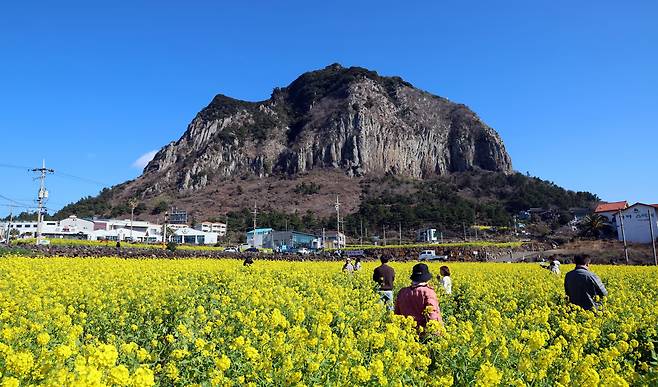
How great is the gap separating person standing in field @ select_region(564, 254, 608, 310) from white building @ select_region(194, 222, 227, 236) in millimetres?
100782

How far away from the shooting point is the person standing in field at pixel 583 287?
778 cm

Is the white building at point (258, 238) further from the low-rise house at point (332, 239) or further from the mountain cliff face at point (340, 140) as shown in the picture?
the mountain cliff face at point (340, 140)

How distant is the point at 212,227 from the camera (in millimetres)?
108250

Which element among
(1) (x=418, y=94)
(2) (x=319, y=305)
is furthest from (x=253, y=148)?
(2) (x=319, y=305)

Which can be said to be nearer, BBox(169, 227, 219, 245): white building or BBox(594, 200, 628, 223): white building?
BBox(594, 200, 628, 223): white building

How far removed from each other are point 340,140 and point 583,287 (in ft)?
516

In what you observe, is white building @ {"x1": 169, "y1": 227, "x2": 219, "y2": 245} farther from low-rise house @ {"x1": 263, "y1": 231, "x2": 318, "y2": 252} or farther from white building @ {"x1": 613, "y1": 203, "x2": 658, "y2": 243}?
white building @ {"x1": 613, "y1": 203, "x2": 658, "y2": 243}

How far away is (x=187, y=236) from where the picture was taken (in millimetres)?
88188

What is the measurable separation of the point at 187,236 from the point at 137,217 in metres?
46.3

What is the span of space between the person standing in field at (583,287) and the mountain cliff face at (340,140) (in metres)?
148

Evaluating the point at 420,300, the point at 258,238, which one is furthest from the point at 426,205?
the point at 420,300

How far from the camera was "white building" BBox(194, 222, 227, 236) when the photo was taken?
105662 mm

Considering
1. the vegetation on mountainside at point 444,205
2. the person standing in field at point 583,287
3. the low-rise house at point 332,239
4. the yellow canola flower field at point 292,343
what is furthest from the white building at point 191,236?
the person standing in field at point 583,287

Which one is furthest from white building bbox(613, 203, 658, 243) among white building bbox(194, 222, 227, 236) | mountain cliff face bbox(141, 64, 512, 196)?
mountain cliff face bbox(141, 64, 512, 196)
